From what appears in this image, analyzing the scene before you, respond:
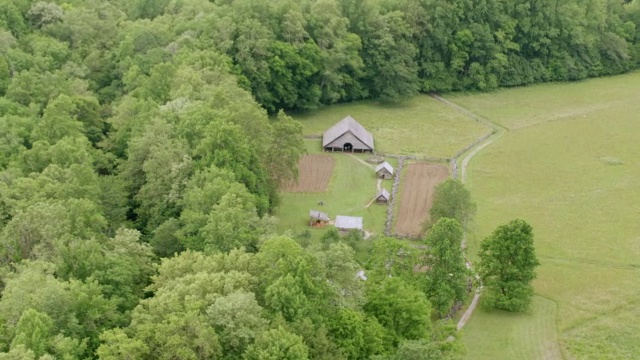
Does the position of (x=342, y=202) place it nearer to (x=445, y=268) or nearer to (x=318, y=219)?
(x=318, y=219)

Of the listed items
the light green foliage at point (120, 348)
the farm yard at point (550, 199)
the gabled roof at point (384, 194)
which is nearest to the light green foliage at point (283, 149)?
the farm yard at point (550, 199)

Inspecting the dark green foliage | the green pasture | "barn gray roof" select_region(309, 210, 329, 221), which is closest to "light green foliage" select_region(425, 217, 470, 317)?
the dark green foliage

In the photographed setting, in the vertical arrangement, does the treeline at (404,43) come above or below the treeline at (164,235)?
above

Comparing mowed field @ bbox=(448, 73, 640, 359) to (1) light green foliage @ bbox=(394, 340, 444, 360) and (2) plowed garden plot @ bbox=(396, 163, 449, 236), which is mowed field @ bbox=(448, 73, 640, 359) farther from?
(1) light green foliage @ bbox=(394, 340, 444, 360)

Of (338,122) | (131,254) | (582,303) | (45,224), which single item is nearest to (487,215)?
(582,303)

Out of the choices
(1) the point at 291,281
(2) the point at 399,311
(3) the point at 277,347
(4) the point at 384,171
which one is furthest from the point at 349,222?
(3) the point at 277,347

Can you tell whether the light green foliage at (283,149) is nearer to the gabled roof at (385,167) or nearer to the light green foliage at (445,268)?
the gabled roof at (385,167)
